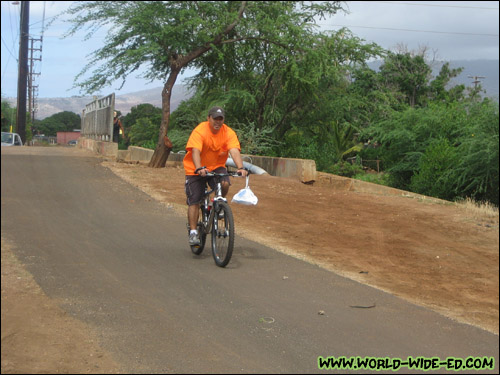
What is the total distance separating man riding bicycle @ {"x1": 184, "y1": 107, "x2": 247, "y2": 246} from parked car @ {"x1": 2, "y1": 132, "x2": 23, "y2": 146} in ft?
8.50

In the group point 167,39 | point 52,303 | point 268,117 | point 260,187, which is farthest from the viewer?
point 268,117

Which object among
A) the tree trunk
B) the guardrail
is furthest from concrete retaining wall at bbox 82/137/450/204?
the guardrail

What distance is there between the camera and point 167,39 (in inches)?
495

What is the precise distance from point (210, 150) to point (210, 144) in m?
0.10

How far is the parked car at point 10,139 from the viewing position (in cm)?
175

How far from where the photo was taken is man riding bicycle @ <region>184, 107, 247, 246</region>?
4.52 metres

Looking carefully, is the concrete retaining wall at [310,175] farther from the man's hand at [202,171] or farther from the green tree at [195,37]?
the man's hand at [202,171]

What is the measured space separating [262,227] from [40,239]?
4850 millimetres

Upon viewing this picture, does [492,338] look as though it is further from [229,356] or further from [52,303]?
[52,303]

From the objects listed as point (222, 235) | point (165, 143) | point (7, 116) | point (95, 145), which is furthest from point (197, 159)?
point (165, 143)

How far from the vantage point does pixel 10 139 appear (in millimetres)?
1794

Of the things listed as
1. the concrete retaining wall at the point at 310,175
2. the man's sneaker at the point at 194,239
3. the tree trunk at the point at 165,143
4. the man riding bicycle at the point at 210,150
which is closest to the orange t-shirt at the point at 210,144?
the man riding bicycle at the point at 210,150

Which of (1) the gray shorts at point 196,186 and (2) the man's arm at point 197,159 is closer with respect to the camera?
(2) the man's arm at point 197,159

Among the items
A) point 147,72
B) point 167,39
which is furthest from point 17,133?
point 147,72
